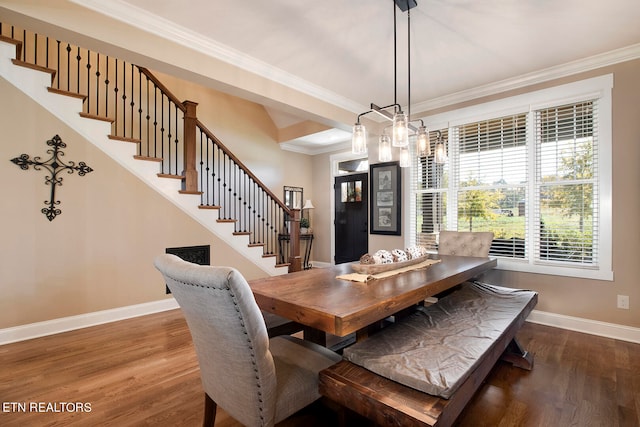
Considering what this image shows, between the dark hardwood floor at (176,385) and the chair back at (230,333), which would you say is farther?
the dark hardwood floor at (176,385)

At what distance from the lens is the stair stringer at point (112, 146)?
2.75 meters

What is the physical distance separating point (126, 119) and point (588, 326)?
611cm

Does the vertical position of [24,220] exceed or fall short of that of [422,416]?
it exceeds it

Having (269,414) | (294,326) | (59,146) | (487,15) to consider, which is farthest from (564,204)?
(59,146)

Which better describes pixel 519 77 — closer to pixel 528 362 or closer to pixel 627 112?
pixel 627 112

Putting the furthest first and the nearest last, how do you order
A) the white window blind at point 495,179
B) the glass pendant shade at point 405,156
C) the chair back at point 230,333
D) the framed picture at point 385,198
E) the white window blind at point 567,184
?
1. the framed picture at point 385,198
2. the white window blind at point 495,179
3. the white window blind at point 567,184
4. the glass pendant shade at point 405,156
5. the chair back at point 230,333

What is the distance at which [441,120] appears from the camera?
3.97 meters

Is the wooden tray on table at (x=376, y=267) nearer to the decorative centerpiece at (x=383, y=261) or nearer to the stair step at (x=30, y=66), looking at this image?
the decorative centerpiece at (x=383, y=261)

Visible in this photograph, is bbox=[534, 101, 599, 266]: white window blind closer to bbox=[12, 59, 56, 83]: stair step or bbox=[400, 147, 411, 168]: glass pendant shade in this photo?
bbox=[400, 147, 411, 168]: glass pendant shade

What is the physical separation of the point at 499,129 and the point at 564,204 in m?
1.09

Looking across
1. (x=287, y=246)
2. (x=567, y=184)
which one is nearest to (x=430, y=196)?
(x=567, y=184)

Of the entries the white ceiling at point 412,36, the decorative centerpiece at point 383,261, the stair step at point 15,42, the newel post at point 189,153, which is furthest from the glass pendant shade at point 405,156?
the stair step at point 15,42

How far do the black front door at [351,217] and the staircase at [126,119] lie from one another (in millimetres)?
1563

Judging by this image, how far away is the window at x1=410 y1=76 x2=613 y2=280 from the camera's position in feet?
9.66
